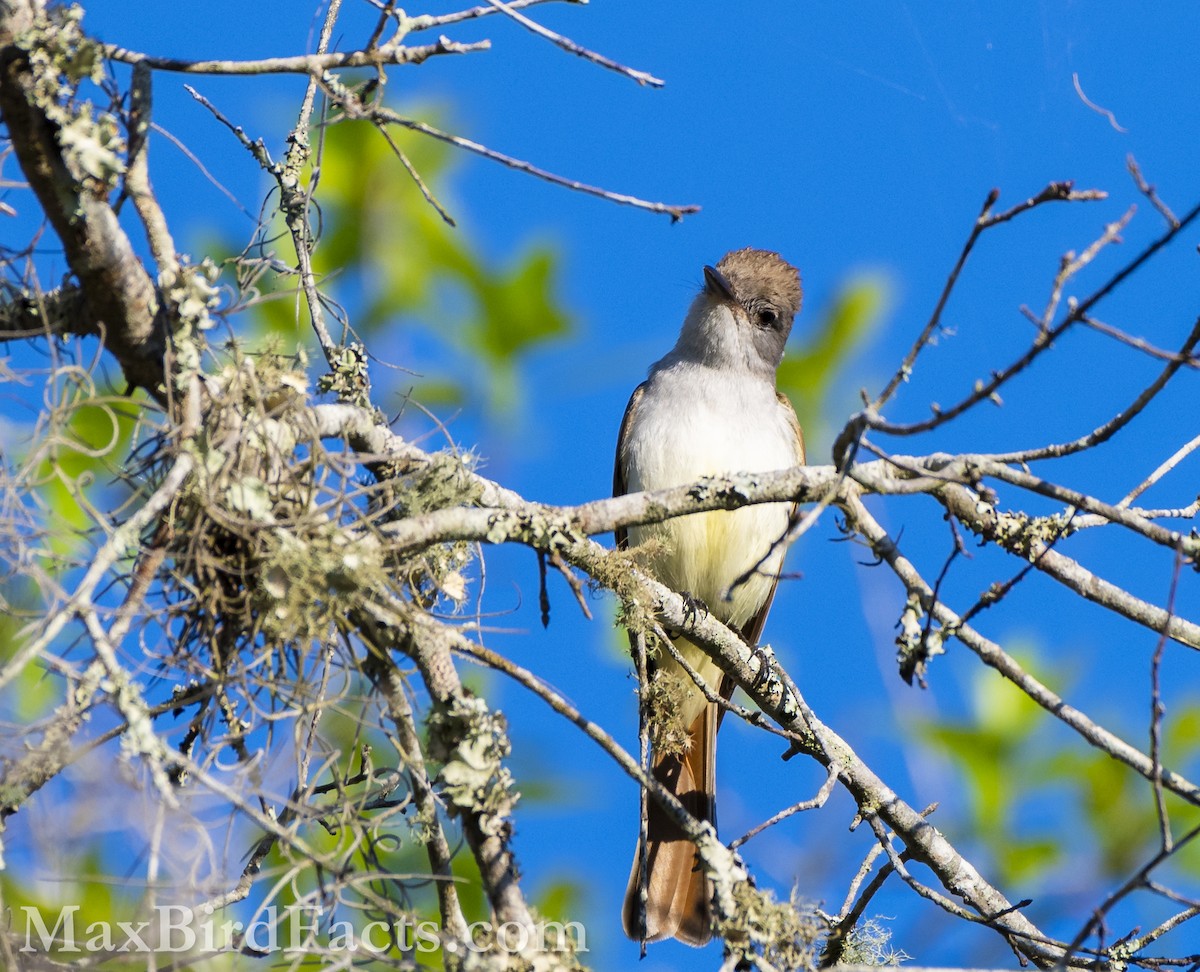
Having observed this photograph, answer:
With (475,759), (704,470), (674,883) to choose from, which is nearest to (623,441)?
(704,470)

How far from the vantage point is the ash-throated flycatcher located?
540 centimetres

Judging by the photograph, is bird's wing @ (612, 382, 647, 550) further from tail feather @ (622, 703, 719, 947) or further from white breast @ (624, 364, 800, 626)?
tail feather @ (622, 703, 719, 947)

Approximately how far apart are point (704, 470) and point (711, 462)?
5 cm

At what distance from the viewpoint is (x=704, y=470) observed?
566cm

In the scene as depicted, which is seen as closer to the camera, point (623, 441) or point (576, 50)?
point (576, 50)

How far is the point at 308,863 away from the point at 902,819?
79.4 inches

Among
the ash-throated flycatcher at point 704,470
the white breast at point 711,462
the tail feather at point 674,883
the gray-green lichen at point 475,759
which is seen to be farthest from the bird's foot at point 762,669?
the gray-green lichen at point 475,759

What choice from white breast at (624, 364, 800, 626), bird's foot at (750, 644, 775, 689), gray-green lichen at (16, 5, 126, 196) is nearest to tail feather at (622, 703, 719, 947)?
white breast at (624, 364, 800, 626)

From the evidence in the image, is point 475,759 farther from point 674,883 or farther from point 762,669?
point 674,883

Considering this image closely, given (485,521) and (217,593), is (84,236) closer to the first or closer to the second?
(217,593)

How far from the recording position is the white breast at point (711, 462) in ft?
18.7

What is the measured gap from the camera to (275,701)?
2.97 metres

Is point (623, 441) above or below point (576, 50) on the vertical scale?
above

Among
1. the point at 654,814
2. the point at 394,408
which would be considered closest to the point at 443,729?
the point at 394,408
